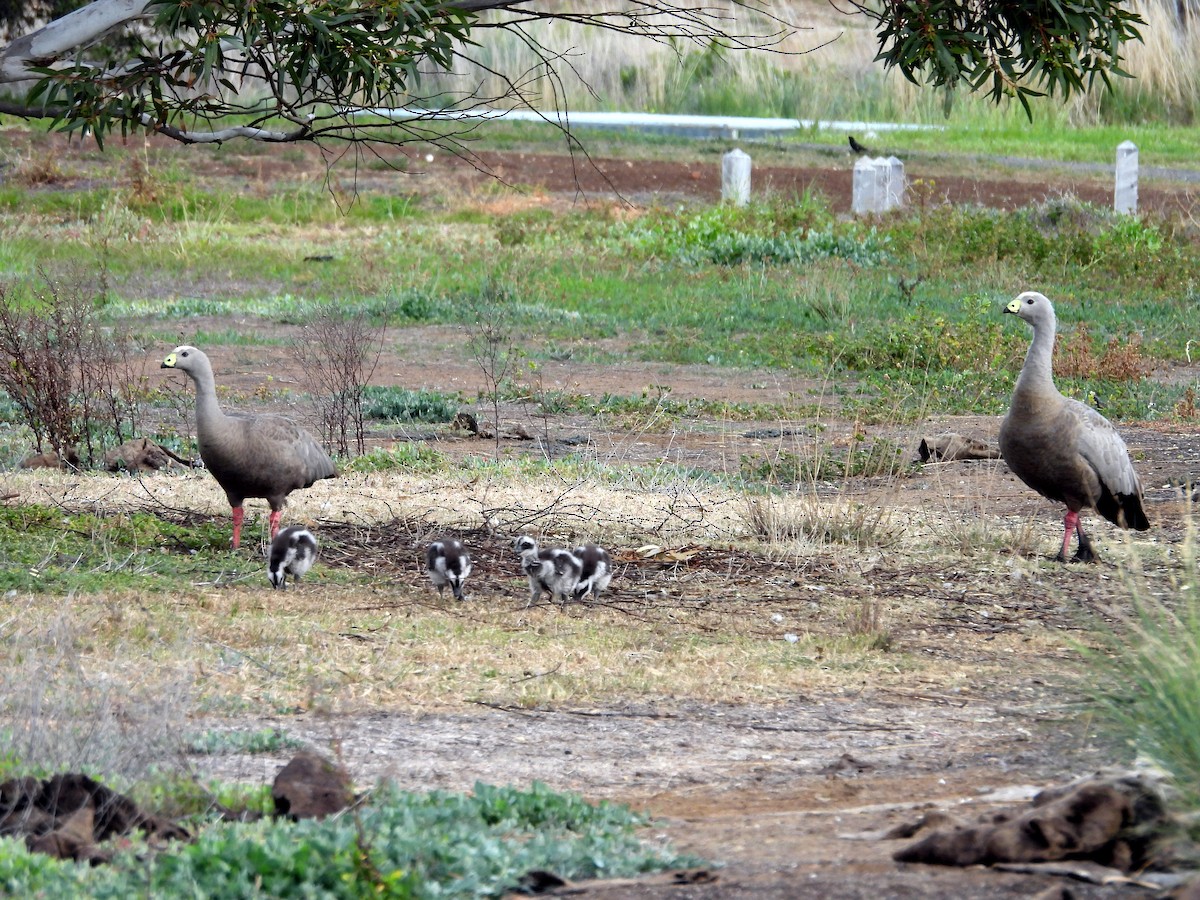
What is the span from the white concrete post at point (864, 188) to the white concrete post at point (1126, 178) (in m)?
3.80

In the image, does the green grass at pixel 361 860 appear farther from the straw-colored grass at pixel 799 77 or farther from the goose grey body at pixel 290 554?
the straw-colored grass at pixel 799 77

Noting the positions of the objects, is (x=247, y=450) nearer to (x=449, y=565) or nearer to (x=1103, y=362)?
(x=449, y=565)

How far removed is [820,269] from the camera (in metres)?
21.5

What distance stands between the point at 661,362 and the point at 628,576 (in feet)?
26.6

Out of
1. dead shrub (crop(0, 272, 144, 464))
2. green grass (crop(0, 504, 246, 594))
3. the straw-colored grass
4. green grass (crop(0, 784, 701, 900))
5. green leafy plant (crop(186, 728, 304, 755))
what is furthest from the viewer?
the straw-colored grass

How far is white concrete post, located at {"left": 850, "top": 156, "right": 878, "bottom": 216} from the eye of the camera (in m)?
26.4

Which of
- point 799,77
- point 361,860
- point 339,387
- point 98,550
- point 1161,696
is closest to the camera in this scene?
point 361,860

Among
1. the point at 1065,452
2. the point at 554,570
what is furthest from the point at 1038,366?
the point at 554,570

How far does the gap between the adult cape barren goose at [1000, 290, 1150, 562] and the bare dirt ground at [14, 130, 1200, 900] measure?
40cm

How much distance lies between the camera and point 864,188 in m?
26.5

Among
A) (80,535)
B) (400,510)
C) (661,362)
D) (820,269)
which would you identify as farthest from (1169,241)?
(80,535)

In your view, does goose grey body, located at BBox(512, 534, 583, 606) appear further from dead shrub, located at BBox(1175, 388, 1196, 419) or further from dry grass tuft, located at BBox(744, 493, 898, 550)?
dead shrub, located at BBox(1175, 388, 1196, 419)

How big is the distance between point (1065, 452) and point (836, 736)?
368cm

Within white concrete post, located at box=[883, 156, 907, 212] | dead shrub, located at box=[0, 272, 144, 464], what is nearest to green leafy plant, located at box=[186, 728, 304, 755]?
dead shrub, located at box=[0, 272, 144, 464]
